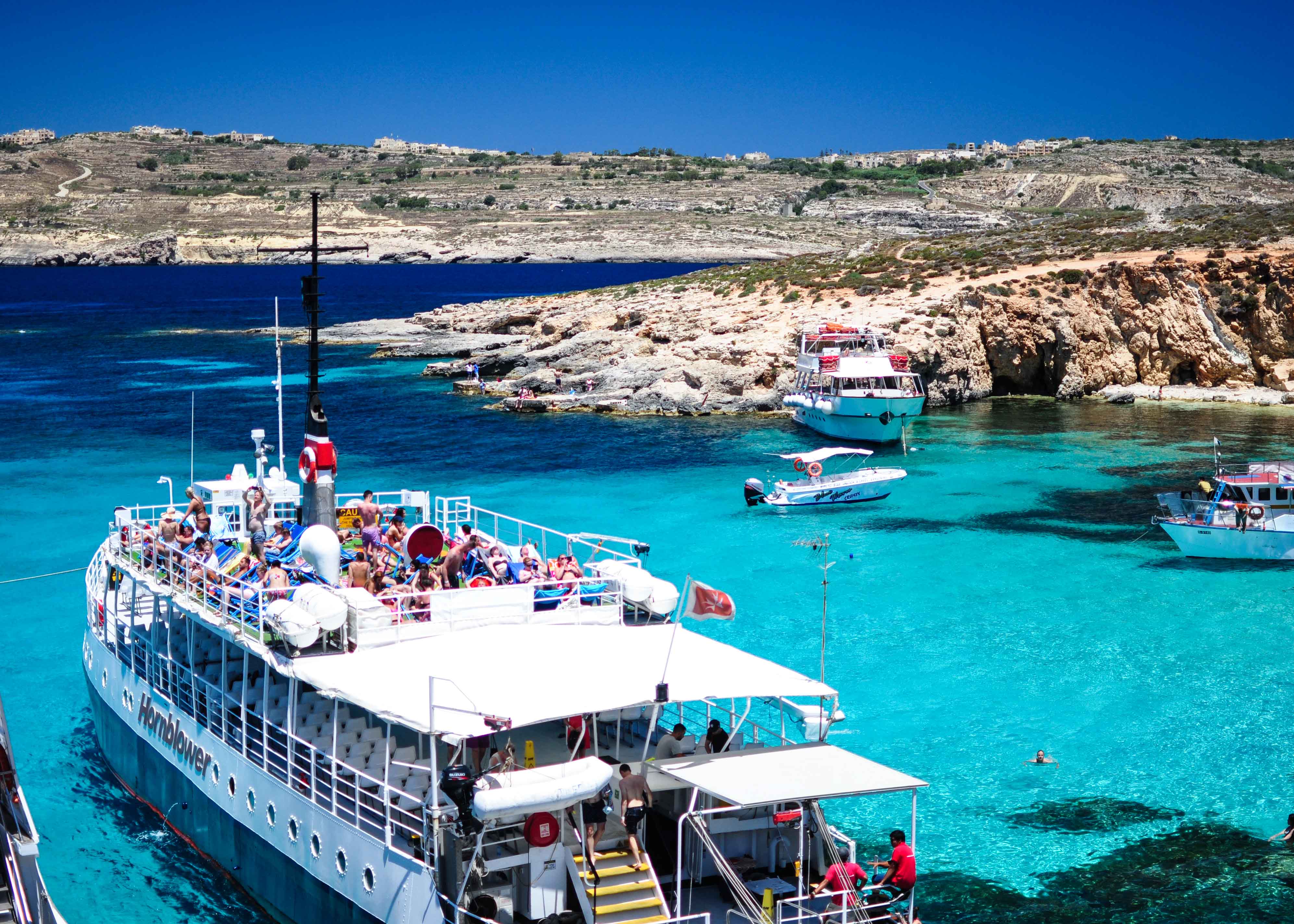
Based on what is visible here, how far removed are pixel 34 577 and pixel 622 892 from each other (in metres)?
24.5

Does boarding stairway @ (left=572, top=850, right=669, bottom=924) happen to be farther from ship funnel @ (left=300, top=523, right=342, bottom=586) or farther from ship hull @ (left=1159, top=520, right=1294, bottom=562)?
ship hull @ (left=1159, top=520, right=1294, bottom=562)

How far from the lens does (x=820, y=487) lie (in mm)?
42344

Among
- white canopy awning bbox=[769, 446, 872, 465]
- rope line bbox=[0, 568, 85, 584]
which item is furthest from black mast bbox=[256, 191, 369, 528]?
white canopy awning bbox=[769, 446, 872, 465]

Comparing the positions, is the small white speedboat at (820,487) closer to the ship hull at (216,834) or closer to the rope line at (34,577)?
the rope line at (34,577)

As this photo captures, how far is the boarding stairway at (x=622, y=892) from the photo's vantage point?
1252cm

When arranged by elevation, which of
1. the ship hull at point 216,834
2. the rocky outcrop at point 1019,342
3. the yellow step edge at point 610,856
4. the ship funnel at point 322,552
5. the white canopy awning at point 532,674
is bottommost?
the ship hull at point 216,834

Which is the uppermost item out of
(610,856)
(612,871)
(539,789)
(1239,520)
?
(539,789)

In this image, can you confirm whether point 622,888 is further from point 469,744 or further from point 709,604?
point 709,604

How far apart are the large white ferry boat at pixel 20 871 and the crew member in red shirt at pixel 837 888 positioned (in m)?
7.49

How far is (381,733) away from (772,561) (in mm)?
Answer: 21023

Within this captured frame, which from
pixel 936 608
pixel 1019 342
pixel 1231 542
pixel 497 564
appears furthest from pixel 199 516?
A: pixel 1019 342

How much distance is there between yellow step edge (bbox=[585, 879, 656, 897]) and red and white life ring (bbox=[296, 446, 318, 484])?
8642 mm

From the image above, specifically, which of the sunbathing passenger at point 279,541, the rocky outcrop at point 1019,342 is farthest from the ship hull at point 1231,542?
the rocky outcrop at point 1019,342

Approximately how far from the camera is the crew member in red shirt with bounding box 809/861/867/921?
506 inches
